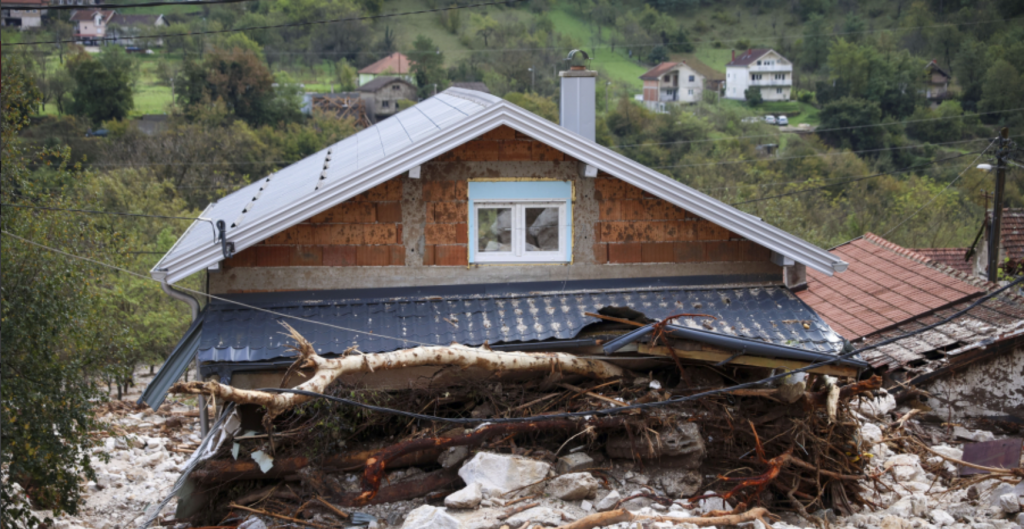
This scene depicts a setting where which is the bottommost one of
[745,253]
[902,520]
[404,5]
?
[902,520]

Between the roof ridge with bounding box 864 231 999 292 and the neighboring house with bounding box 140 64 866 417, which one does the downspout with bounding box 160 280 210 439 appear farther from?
the roof ridge with bounding box 864 231 999 292

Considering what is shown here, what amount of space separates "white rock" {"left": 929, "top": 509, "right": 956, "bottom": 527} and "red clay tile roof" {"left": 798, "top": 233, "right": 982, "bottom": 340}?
612 cm

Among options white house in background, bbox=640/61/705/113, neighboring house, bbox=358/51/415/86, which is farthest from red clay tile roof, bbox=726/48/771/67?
neighboring house, bbox=358/51/415/86

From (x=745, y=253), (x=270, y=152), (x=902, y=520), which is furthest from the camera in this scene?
(x=270, y=152)

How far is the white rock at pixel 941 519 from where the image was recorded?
7.91 meters

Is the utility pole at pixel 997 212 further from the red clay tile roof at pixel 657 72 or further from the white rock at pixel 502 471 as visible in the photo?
the red clay tile roof at pixel 657 72

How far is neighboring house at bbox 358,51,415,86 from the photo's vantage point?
74.1 m

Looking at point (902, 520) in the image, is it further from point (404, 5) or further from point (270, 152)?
point (404, 5)

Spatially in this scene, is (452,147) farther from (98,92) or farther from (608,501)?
(98,92)

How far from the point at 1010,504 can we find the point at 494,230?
660 centimetres

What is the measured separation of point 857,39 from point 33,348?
3366 inches

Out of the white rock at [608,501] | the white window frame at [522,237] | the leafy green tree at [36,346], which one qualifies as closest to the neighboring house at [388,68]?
the leafy green tree at [36,346]

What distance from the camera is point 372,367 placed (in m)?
7.42

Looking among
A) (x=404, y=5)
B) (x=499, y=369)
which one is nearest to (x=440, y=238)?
(x=499, y=369)
